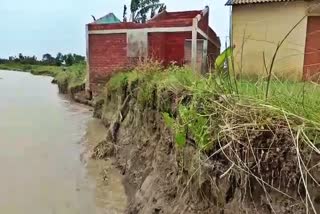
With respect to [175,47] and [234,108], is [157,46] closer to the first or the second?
[175,47]

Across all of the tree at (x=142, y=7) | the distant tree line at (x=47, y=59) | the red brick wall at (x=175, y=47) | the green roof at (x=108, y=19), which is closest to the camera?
the red brick wall at (x=175, y=47)

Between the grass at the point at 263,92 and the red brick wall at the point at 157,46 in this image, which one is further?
the red brick wall at the point at 157,46

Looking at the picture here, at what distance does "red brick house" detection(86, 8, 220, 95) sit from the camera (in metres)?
9.15

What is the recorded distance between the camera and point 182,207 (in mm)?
3557

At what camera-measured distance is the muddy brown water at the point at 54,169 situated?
5465 millimetres

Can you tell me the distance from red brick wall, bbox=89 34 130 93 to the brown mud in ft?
19.0

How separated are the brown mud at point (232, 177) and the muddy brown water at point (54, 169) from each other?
636mm

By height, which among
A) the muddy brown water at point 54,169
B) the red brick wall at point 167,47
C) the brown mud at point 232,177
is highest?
the red brick wall at point 167,47

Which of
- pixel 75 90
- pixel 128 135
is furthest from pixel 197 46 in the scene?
pixel 75 90

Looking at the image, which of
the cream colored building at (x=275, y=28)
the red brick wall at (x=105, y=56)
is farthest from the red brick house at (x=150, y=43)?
the cream colored building at (x=275, y=28)

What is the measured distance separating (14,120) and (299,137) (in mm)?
10467

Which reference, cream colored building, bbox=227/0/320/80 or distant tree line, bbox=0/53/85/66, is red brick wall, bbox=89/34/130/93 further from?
distant tree line, bbox=0/53/85/66

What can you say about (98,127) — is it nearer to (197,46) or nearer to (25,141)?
(25,141)

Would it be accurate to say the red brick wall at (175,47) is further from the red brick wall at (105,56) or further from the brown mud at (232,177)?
the brown mud at (232,177)
